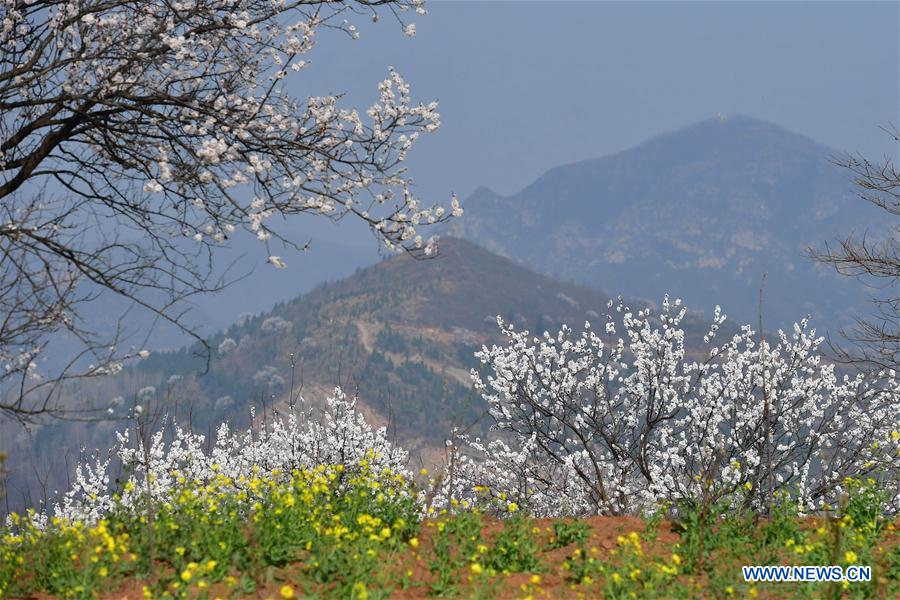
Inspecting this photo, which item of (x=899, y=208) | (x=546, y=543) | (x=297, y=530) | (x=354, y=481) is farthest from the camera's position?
(x=899, y=208)

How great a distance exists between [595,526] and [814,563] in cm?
226

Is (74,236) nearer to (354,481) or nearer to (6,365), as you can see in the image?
(6,365)

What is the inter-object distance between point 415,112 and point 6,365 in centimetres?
604

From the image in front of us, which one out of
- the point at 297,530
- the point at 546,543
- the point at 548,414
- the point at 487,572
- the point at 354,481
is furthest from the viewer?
the point at 548,414

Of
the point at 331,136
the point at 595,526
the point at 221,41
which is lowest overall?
the point at 595,526

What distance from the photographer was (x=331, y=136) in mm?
9656

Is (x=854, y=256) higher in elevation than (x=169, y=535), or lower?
higher

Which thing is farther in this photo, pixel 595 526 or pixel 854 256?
pixel 854 256

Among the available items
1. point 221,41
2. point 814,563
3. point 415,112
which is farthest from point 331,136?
point 814,563

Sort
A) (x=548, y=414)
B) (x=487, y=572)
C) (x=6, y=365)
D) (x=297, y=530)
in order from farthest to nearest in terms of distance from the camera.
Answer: (x=548, y=414)
(x=6, y=365)
(x=297, y=530)
(x=487, y=572)

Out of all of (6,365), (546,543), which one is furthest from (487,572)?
(6,365)

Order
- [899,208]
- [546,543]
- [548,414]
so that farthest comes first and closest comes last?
[548,414], [899,208], [546,543]

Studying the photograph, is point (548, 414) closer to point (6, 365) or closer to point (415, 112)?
point (415, 112)

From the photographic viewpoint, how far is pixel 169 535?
25.6 ft
